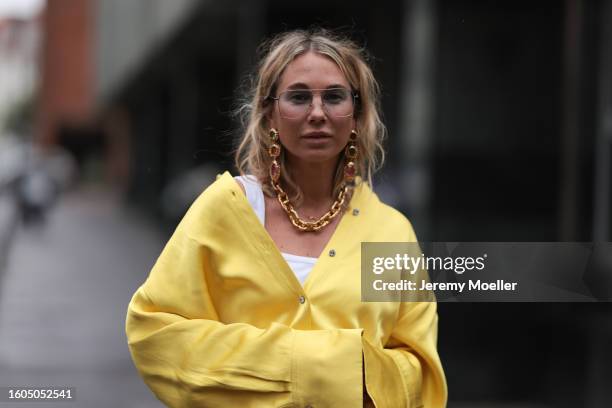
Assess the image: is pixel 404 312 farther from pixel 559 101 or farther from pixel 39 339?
pixel 559 101

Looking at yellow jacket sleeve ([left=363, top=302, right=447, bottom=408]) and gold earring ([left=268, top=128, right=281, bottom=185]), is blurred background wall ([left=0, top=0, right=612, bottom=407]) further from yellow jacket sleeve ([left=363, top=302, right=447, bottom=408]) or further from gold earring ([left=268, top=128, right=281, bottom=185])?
yellow jacket sleeve ([left=363, top=302, right=447, bottom=408])

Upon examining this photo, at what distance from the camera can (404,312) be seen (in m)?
2.39

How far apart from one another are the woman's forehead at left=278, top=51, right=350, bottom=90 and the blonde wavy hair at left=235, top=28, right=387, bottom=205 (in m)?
0.01

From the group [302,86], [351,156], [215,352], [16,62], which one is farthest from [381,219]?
[16,62]

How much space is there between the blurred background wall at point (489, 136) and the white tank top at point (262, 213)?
44cm

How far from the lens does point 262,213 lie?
7.71ft

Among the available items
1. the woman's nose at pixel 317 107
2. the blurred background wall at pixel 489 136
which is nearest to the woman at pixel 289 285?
the woman's nose at pixel 317 107

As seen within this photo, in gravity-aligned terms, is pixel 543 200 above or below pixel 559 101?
below

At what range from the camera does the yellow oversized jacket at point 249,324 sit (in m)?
2.20

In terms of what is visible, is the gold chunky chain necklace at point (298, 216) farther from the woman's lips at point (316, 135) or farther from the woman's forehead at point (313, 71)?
the woman's forehead at point (313, 71)

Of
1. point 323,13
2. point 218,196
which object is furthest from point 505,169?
point 218,196

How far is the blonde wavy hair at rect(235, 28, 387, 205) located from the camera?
7.54ft

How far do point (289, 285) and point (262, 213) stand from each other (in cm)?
21

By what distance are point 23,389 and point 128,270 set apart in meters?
6.34
